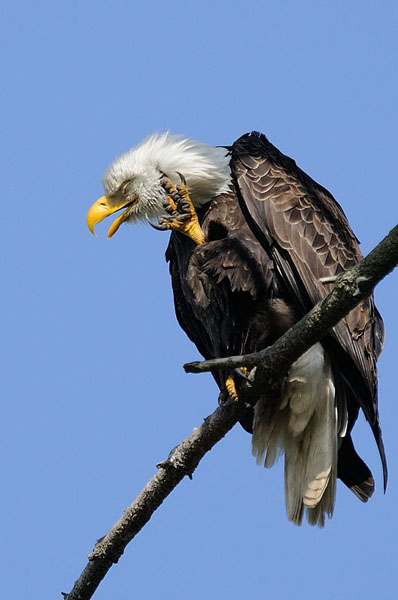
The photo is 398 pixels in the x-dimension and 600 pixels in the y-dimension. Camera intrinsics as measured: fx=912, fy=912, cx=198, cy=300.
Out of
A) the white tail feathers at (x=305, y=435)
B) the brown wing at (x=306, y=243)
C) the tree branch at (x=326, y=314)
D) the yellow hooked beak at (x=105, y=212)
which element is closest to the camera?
the tree branch at (x=326, y=314)

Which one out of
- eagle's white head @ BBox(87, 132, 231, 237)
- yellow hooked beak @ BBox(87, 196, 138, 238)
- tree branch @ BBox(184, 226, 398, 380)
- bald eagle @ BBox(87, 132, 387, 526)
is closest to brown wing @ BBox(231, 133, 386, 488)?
bald eagle @ BBox(87, 132, 387, 526)

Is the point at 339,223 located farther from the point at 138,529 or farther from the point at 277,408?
the point at 138,529

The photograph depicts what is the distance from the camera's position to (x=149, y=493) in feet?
12.9

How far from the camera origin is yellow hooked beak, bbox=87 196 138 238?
4.77 metres

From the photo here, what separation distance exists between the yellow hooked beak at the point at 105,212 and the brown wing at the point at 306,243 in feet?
2.08

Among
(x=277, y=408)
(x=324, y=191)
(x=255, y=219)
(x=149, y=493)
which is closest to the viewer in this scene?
(x=149, y=493)

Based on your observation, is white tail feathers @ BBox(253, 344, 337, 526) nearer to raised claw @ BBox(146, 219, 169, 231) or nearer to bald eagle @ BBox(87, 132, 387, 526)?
bald eagle @ BBox(87, 132, 387, 526)

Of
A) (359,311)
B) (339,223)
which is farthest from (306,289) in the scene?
(339,223)

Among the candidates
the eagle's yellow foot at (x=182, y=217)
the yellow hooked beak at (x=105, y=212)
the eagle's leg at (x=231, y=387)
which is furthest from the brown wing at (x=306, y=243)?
the yellow hooked beak at (x=105, y=212)

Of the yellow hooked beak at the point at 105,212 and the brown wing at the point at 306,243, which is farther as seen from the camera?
the yellow hooked beak at the point at 105,212

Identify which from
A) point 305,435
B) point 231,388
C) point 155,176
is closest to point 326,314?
point 231,388

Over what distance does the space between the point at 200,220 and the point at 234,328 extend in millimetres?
597

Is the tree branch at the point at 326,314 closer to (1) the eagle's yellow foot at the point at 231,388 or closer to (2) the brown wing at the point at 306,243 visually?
(1) the eagle's yellow foot at the point at 231,388

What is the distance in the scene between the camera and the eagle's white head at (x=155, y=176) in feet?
15.0
